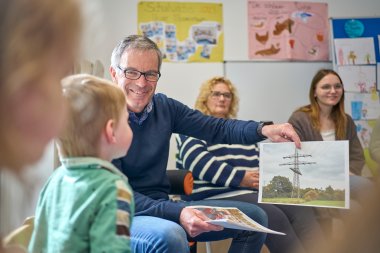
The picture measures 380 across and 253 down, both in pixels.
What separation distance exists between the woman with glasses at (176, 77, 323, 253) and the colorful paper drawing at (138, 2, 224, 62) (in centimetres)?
121

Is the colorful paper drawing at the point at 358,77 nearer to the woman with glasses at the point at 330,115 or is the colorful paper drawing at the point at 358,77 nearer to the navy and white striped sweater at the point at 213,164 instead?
the woman with glasses at the point at 330,115

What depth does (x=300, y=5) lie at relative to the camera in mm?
3402

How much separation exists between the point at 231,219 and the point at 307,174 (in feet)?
1.56

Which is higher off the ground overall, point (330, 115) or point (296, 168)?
point (330, 115)

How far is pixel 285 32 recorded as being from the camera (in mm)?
3375

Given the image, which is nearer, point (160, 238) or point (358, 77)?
point (160, 238)

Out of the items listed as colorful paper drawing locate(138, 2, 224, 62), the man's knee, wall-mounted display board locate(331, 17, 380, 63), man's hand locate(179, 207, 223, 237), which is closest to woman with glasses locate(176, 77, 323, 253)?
man's hand locate(179, 207, 223, 237)

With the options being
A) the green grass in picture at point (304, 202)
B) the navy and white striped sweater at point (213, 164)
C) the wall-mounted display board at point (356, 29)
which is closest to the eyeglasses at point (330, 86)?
the navy and white striped sweater at point (213, 164)

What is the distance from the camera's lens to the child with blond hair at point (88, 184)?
2.87 ft

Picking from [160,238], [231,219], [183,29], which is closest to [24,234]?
[160,238]

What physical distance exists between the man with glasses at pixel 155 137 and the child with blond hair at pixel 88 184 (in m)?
0.38

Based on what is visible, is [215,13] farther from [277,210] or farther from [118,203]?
[118,203]

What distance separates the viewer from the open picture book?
129 cm

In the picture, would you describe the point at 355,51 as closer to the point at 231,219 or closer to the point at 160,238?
the point at 231,219
